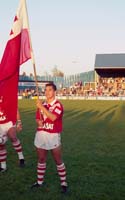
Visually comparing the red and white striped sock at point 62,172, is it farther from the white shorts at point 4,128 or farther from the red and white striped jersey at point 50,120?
the white shorts at point 4,128

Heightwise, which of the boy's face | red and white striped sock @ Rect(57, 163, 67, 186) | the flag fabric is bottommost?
red and white striped sock @ Rect(57, 163, 67, 186)

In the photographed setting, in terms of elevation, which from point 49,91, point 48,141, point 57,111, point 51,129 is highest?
point 49,91

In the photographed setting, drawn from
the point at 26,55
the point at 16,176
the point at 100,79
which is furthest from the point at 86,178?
the point at 100,79

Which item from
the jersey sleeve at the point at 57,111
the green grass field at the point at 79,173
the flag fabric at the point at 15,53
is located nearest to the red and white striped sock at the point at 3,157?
the green grass field at the point at 79,173

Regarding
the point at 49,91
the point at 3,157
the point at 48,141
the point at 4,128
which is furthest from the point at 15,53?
the point at 3,157

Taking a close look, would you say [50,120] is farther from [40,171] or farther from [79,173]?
[79,173]

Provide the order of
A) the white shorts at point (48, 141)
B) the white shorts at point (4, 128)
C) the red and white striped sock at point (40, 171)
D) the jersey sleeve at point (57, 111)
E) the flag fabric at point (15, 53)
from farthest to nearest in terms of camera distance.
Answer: the white shorts at point (4, 128) → the flag fabric at point (15, 53) → the red and white striped sock at point (40, 171) → the white shorts at point (48, 141) → the jersey sleeve at point (57, 111)

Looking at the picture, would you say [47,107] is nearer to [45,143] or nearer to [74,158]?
[45,143]

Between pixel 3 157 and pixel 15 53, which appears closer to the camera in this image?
pixel 15 53

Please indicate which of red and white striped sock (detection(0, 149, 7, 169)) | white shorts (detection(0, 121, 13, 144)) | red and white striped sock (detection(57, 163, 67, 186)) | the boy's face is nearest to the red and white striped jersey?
the boy's face

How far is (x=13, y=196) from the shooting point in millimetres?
7023

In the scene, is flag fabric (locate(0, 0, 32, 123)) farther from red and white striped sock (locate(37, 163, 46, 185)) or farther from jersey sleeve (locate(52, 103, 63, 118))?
red and white striped sock (locate(37, 163, 46, 185))

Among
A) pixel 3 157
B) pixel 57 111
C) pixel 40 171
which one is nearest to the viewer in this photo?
pixel 57 111

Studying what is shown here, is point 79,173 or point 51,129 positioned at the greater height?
point 51,129
